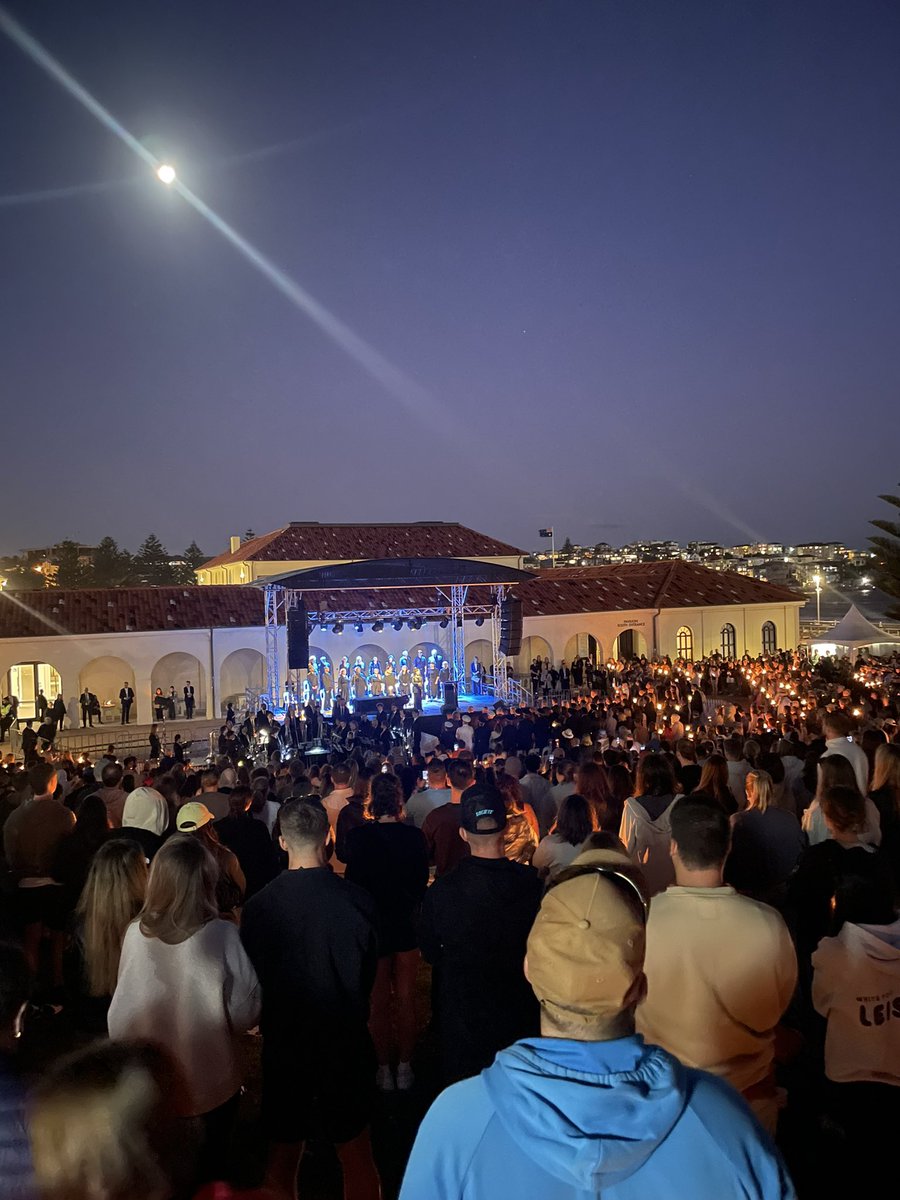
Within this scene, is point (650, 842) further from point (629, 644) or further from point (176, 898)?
point (629, 644)

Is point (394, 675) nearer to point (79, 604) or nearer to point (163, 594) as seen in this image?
point (163, 594)

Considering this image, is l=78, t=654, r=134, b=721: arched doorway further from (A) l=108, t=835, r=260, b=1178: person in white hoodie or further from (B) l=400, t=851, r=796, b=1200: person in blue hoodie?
(B) l=400, t=851, r=796, b=1200: person in blue hoodie

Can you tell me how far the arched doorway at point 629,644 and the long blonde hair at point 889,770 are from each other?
1110 inches

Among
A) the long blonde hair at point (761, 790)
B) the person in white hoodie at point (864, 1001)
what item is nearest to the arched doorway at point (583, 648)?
the long blonde hair at point (761, 790)

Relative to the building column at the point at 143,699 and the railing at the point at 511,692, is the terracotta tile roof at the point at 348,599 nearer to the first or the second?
the building column at the point at 143,699

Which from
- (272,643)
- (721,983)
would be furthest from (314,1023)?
(272,643)

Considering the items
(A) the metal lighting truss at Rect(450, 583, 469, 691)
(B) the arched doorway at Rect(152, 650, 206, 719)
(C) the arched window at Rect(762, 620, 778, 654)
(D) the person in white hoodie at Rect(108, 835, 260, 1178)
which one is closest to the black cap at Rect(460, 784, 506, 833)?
(D) the person in white hoodie at Rect(108, 835, 260, 1178)

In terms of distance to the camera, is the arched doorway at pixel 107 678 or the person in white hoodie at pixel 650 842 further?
the arched doorway at pixel 107 678

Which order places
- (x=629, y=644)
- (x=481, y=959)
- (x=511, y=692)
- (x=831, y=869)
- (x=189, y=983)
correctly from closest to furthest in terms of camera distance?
(x=189, y=983)
(x=481, y=959)
(x=831, y=869)
(x=511, y=692)
(x=629, y=644)

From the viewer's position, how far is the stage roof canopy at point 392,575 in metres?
23.3

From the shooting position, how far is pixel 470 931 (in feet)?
10.6

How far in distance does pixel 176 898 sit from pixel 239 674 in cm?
2759

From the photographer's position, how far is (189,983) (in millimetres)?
3023

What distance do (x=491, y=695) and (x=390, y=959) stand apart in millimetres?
22284
